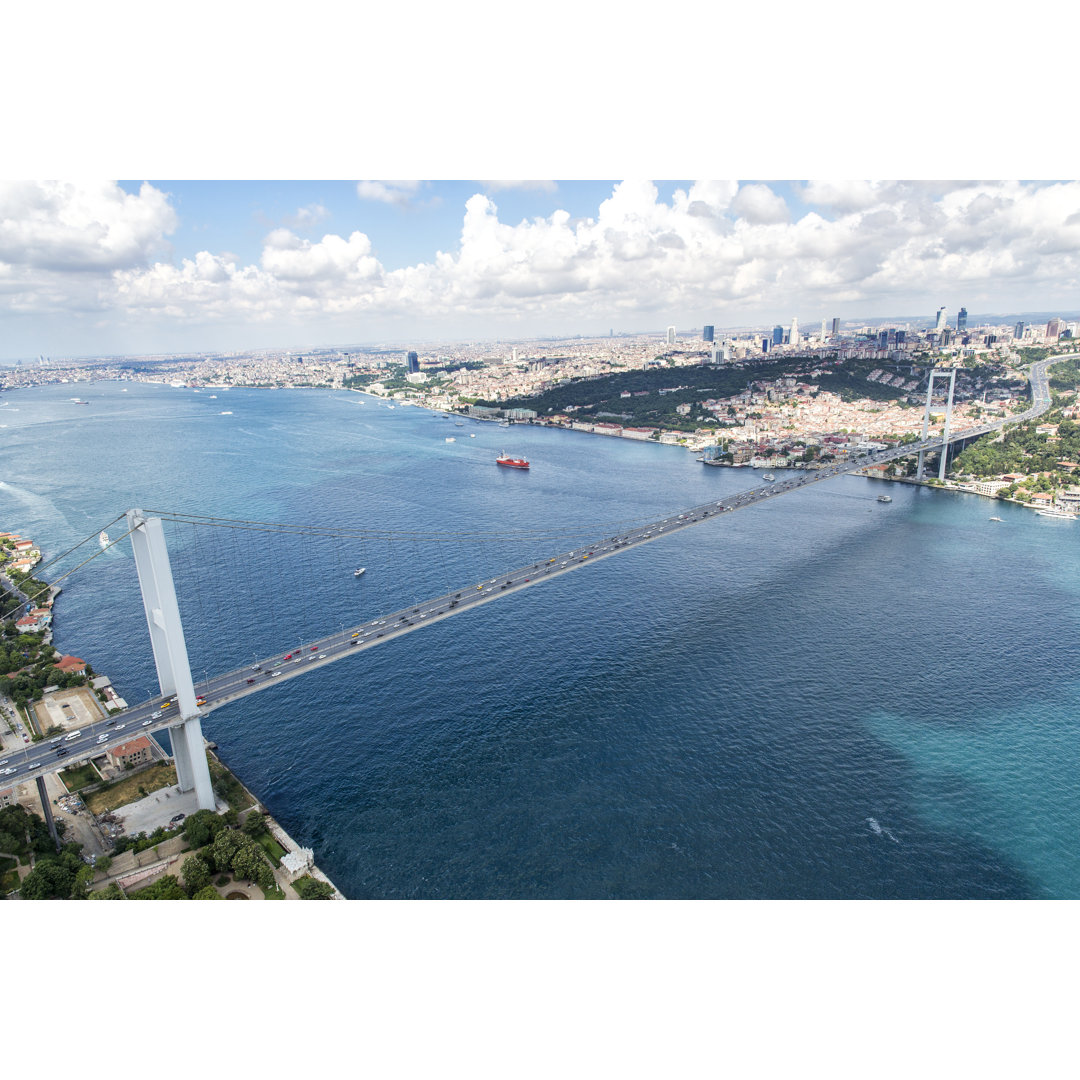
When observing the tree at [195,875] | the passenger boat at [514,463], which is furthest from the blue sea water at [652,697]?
the passenger boat at [514,463]

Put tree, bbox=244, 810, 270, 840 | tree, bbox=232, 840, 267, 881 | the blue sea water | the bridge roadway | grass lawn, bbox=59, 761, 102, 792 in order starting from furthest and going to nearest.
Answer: grass lawn, bbox=59, 761, 102, 792, tree, bbox=244, 810, 270, 840, the blue sea water, the bridge roadway, tree, bbox=232, 840, 267, 881

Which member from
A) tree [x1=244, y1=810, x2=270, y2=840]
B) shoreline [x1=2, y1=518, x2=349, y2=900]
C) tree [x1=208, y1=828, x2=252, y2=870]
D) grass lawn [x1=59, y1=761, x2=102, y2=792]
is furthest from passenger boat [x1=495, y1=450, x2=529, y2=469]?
tree [x1=208, y1=828, x2=252, y2=870]

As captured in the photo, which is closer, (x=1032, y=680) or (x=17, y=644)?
→ (x=1032, y=680)

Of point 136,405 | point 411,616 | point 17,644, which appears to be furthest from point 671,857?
point 136,405

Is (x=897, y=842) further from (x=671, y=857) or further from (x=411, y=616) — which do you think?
(x=411, y=616)

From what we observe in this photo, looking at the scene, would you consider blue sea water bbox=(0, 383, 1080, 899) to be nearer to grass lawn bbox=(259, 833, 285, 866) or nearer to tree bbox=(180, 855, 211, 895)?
grass lawn bbox=(259, 833, 285, 866)

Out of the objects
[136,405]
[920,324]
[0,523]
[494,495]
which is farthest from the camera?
[920,324]

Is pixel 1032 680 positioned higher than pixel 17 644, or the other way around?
pixel 17 644

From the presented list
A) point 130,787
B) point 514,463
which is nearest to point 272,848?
point 130,787
